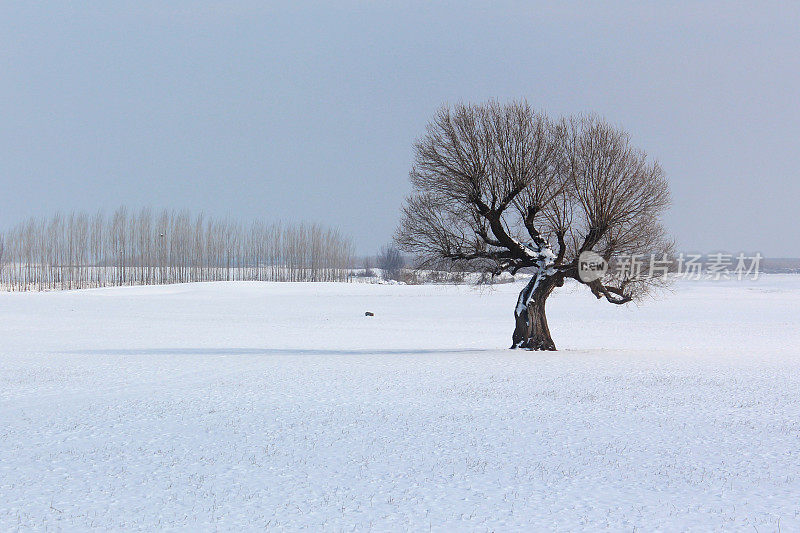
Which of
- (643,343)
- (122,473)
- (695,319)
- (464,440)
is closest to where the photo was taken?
(122,473)

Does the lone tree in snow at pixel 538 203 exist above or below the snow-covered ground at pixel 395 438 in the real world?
above

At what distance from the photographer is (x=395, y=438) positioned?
10.0 meters

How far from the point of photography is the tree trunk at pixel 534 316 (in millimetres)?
22969

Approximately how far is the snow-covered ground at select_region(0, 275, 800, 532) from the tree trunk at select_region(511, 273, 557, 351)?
5.89 feet

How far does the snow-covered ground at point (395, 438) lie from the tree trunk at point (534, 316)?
5.89 feet

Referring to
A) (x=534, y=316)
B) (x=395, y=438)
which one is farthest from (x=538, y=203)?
(x=395, y=438)

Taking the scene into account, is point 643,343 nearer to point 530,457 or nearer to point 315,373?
point 315,373

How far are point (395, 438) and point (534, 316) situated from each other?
564 inches

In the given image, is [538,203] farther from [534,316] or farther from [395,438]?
[395,438]

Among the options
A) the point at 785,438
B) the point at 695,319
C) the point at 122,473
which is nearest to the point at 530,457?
the point at 785,438

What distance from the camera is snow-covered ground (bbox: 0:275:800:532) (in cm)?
697

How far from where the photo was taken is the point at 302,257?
318ft

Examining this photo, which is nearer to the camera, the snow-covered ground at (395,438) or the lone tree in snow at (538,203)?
the snow-covered ground at (395,438)

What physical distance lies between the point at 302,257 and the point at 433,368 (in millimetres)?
80488
